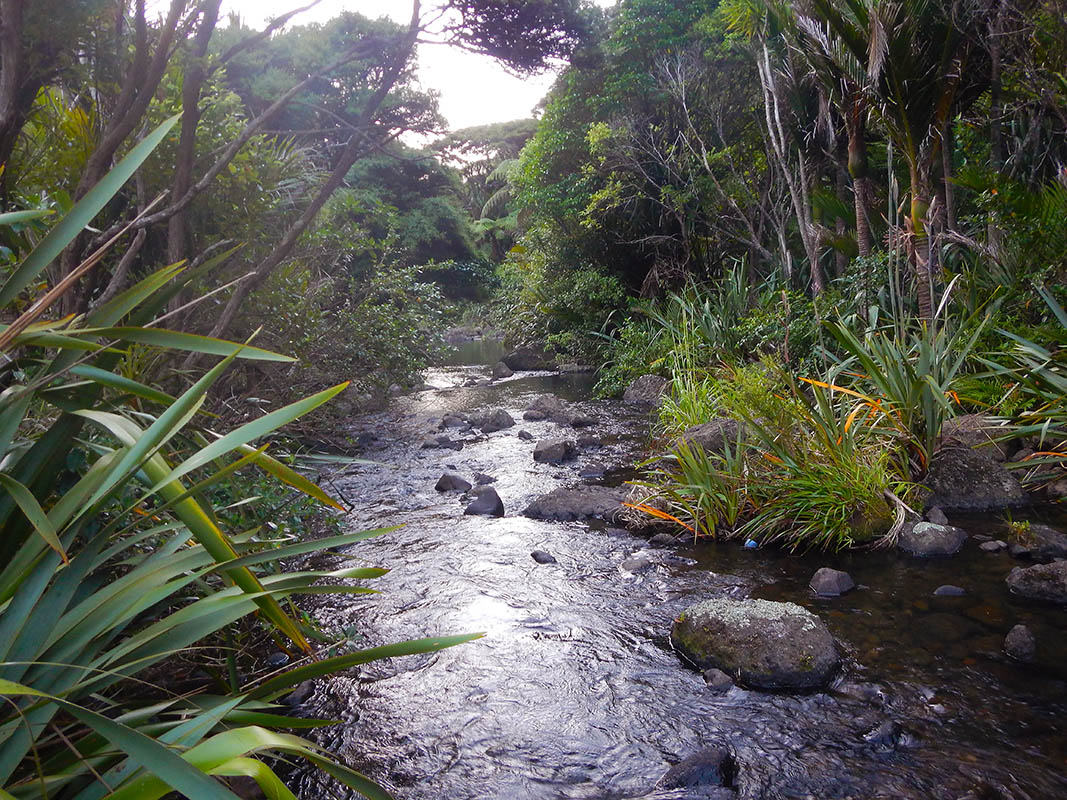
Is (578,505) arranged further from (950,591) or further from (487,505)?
(950,591)

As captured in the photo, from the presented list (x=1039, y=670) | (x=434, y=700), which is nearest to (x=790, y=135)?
(x=1039, y=670)

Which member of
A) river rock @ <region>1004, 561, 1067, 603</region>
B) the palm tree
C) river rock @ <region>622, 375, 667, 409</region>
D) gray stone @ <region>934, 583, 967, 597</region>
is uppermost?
the palm tree

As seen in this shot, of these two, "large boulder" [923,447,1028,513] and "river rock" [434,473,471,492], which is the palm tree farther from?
"river rock" [434,473,471,492]

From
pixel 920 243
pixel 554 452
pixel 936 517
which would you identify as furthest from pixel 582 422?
pixel 936 517

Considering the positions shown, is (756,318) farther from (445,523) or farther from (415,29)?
(415,29)

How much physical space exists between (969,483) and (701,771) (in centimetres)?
360

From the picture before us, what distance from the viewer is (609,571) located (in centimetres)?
430

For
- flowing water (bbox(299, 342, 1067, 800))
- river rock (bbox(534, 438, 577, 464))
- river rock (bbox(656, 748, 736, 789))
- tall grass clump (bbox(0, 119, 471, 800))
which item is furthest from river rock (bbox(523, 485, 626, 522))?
tall grass clump (bbox(0, 119, 471, 800))

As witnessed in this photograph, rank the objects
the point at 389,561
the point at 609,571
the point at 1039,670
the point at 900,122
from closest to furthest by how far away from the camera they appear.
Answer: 1. the point at 1039,670
2. the point at 609,571
3. the point at 389,561
4. the point at 900,122

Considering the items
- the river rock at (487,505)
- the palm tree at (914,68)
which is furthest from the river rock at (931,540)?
the river rock at (487,505)

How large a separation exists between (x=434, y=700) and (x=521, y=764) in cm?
57

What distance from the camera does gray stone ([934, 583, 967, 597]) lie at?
3.56 m

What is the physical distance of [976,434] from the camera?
207 inches

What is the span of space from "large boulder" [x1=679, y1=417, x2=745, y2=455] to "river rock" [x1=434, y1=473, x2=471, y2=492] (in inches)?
82.0
